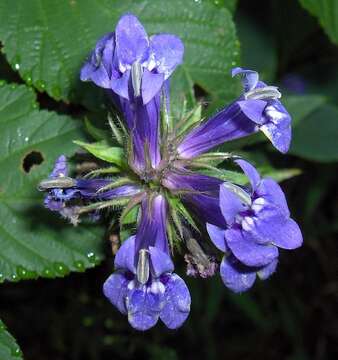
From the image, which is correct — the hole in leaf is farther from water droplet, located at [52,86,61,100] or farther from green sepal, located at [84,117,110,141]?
green sepal, located at [84,117,110,141]

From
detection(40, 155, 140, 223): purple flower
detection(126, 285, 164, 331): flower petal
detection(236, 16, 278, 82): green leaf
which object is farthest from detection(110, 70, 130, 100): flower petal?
detection(236, 16, 278, 82): green leaf

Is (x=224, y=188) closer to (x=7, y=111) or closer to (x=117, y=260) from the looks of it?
(x=117, y=260)

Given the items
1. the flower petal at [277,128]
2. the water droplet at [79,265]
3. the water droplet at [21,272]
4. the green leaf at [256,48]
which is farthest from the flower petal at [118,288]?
the green leaf at [256,48]

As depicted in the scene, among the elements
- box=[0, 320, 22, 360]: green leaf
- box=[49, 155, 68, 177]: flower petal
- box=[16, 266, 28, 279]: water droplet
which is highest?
box=[49, 155, 68, 177]: flower petal

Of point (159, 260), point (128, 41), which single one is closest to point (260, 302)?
point (159, 260)

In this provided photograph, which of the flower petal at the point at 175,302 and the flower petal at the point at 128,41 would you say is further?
the flower petal at the point at 128,41

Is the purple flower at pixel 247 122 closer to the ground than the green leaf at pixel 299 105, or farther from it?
farther from it

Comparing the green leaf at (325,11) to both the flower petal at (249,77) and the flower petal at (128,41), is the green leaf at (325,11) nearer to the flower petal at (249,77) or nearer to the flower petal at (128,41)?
the flower petal at (249,77)

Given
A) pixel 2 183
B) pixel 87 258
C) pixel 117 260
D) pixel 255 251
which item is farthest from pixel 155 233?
pixel 2 183
